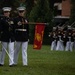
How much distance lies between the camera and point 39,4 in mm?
46094

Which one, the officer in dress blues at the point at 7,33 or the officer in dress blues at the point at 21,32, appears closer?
the officer in dress blues at the point at 7,33

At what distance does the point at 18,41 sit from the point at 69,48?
18.3 meters

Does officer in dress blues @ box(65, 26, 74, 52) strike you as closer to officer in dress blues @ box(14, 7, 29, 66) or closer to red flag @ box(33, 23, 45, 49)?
red flag @ box(33, 23, 45, 49)

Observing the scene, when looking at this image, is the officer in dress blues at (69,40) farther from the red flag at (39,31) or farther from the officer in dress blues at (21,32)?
the officer in dress blues at (21,32)

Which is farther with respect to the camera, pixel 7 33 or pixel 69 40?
pixel 69 40

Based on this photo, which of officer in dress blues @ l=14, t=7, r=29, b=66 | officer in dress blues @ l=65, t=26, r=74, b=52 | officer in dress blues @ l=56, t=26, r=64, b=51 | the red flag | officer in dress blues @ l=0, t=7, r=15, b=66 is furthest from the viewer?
officer in dress blues @ l=56, t=26, r=64, b=51

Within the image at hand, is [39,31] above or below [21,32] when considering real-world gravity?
below

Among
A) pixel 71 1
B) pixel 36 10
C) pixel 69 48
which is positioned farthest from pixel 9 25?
pixel 36 10

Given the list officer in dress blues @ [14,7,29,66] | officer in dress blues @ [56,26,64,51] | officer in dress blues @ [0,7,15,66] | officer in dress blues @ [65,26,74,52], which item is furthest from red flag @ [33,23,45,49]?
officer in dress blues @ [56,26,64,51]

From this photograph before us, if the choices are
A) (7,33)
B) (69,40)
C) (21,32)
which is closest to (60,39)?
(69,40)

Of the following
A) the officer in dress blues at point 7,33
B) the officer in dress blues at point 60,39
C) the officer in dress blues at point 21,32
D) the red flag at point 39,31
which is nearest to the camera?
the officer in dress blues at point 7,33

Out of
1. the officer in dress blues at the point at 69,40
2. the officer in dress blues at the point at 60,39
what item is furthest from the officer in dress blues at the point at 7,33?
the officer in dress blues at the point at 60,39

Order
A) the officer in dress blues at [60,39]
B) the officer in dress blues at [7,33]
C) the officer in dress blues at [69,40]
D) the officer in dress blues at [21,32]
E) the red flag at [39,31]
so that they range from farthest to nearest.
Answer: the officer in dress blues at [60,39] < the officer in dress blues at [69,40] < the red flag at [39,31] < the officer in dress blues at [21,32] < the officer in dress blues at [7,33]

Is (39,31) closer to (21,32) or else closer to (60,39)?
(21,32)
